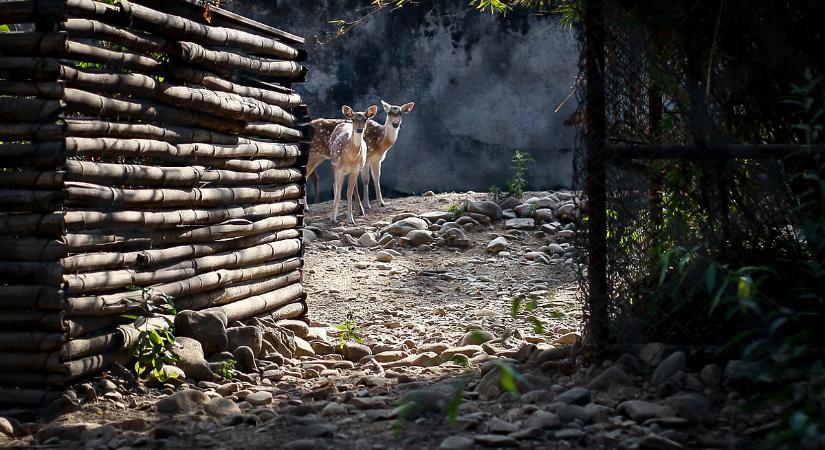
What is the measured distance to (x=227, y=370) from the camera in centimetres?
550

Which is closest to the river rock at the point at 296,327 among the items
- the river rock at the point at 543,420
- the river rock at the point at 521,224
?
the river rock at the point at 543,420

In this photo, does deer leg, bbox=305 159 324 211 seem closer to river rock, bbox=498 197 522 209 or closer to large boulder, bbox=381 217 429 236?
large boulder, bbox=381 217 429 236

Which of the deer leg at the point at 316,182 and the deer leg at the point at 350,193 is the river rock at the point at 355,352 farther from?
the deer leg at the point at 316,182

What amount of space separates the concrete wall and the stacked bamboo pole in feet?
29.0

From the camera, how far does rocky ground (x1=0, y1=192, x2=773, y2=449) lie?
3.73 m

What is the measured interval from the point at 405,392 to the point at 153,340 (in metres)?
1.44

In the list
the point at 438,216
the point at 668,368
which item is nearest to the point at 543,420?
the point at 668,368

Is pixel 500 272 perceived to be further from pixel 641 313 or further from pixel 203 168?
pixel 641 313

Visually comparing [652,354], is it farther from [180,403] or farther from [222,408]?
[180,403]

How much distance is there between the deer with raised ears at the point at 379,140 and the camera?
561 inches

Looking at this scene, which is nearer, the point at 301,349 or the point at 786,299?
the point at 786,299

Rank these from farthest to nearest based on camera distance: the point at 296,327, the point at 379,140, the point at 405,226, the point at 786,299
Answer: the point at 379,140 → the point at 405,226 → the point at 296,327 → the point at 786,299

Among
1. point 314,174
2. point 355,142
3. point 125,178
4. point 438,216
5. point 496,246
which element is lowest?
point 496,246

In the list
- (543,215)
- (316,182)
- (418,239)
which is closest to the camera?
(418,239)
